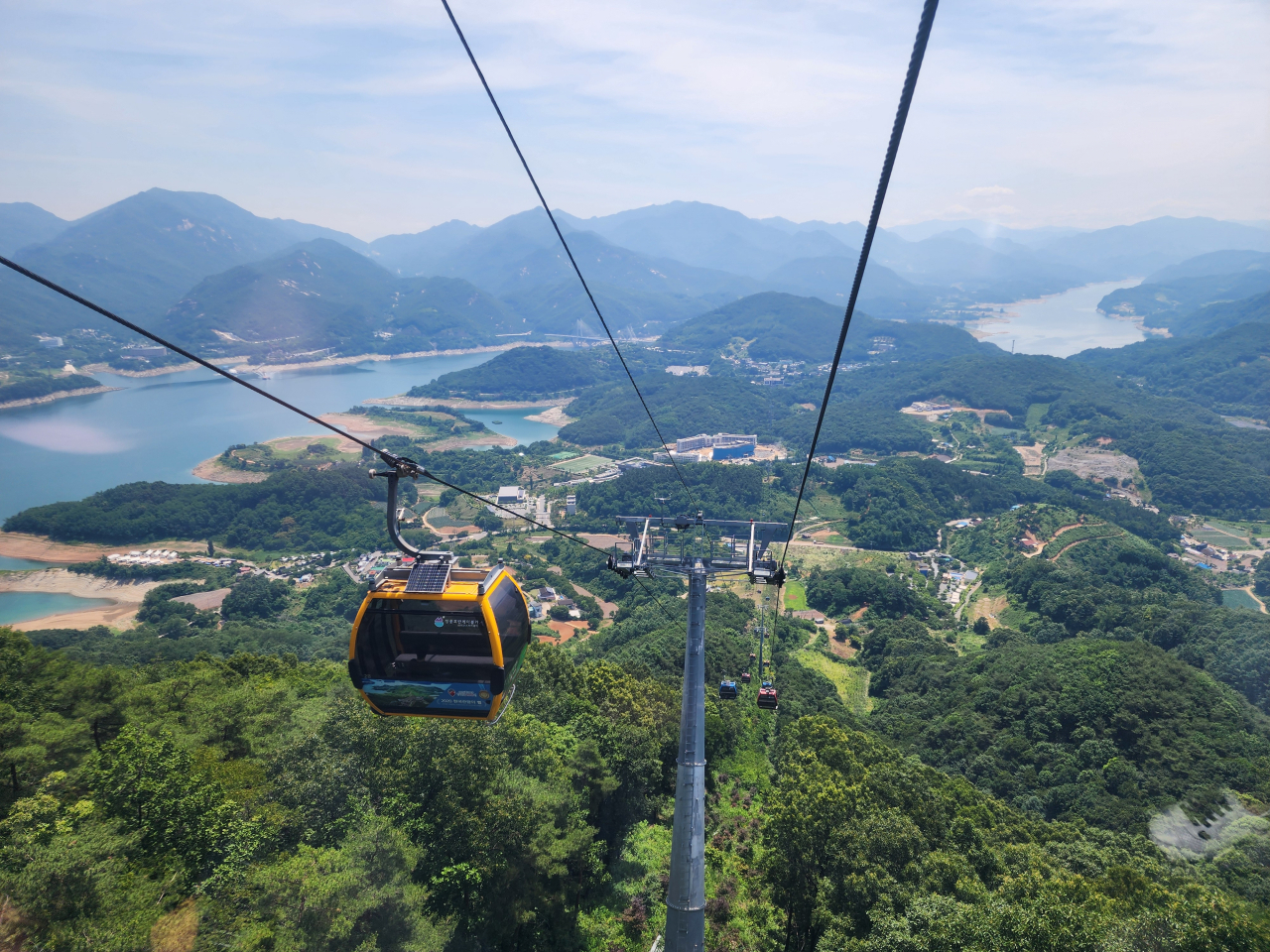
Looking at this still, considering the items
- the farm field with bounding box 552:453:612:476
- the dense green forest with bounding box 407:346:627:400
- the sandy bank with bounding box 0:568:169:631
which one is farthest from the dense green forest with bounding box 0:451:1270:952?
the dense green forest with bounding box 407:346:627:400

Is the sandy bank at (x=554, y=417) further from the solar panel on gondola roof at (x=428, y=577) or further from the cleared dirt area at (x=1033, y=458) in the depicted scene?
the solar panel on gondola roof at (x=428, y=577)

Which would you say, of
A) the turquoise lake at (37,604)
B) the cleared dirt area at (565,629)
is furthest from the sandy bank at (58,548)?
the cleared dirt area at (565,629)

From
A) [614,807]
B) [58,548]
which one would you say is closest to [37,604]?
[58,548]

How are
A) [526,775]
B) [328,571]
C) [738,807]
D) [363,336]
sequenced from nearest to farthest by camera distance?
[526,775]
[738,807]
[328,571]
[363,336]

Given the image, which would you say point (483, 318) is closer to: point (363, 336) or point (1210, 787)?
point (363, 336)

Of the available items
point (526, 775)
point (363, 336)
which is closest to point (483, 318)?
point (363, 336)

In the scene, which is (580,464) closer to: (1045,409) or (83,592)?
(83,592)
